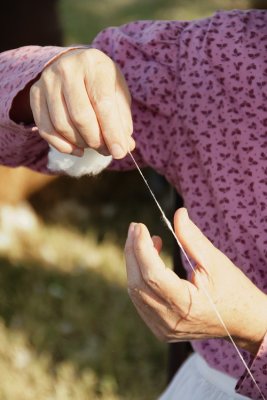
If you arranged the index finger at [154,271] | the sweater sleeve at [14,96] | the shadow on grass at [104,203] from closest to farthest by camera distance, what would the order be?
1. the index finger at [154,271]
2. the sweater sleeve at [14,96]
3. the shadow on grass at [104,203]

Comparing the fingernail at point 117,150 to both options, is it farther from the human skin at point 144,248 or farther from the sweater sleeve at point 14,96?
the sweater sleeve at point 14,96

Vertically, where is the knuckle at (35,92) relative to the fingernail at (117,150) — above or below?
above

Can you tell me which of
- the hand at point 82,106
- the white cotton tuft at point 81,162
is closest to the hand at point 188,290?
the hand at point 82,106

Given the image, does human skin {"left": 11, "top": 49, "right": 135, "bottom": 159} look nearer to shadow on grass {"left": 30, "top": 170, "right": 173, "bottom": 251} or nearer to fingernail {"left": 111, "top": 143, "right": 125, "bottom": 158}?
fingernail {"left": 111, "top": 143, "right": 125, "bottom": 158}

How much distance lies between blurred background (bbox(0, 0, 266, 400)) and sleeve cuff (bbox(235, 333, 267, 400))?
0.92 meters

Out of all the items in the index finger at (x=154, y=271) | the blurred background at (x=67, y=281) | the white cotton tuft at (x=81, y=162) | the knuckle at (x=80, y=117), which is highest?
the knuckle at (x=80, y=117)

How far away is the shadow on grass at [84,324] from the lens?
1973 millimetres

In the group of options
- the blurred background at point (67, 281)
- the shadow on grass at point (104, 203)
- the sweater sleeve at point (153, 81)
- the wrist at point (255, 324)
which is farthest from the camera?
the shadow on grass at point (104, 203)

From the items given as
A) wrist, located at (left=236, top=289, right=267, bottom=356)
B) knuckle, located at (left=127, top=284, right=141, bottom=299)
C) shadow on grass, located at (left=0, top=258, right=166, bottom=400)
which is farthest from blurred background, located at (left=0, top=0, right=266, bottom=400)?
knuckle, located at (left=127, top=284, right=141, bottom=299)

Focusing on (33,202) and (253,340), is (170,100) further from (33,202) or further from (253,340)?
(33,202)

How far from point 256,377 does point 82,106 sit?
13.3 inches

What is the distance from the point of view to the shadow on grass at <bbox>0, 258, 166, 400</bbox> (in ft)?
6.47

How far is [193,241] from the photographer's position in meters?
0.79

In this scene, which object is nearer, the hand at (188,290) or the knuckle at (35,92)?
the hand at (188,290)
